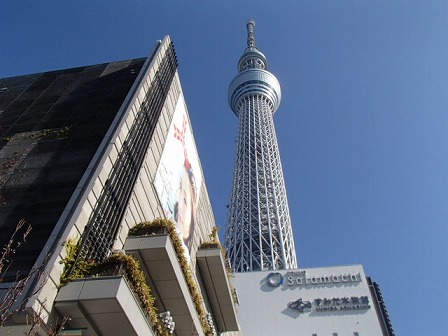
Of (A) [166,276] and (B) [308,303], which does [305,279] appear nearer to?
(B) [308,303]

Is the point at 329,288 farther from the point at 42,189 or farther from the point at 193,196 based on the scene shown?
the point at 42,189

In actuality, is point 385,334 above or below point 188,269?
above

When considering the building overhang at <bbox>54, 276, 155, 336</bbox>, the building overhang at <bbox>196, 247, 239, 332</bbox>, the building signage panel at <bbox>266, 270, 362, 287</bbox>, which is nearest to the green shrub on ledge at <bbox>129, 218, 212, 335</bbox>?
the building overhang at <bbox>54, 276, 155, 336</bbox>

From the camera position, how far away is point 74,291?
1005 cm

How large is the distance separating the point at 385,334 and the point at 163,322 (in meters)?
34.2

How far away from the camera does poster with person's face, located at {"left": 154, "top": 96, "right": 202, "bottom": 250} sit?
57.1 feet

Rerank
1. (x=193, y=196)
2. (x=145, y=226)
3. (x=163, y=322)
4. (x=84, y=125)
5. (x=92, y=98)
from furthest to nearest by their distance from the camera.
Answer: (x=193, y=196) → (x=92, y=98) → (x=84, y=125) → (x=145, y=226) → (x=163, y=322)

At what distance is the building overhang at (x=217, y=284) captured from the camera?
62.9ft

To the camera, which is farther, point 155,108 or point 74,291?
point 155,108

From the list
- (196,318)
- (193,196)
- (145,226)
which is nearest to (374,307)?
(193,196)

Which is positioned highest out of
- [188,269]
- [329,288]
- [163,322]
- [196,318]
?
[329,288]

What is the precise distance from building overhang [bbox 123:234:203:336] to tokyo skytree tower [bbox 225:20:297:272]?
193 ft

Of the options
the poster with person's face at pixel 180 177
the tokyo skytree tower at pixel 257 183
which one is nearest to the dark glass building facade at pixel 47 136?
the poster with person's face at pixel 180 177

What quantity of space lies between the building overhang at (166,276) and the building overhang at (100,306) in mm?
2305
